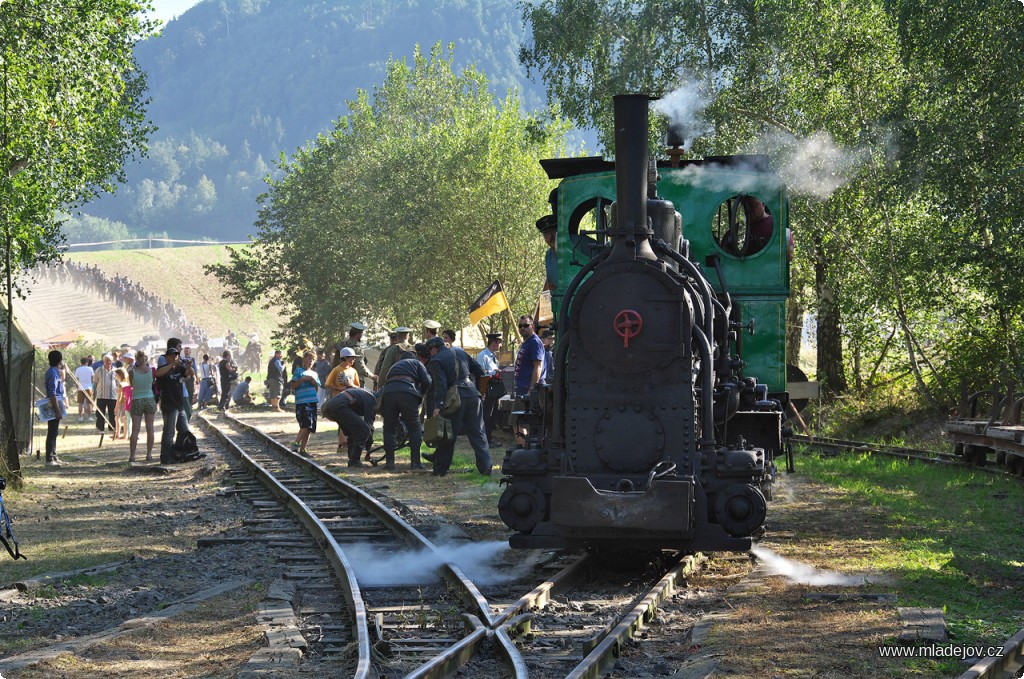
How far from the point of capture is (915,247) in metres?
21.2

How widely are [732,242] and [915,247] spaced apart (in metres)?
11.8

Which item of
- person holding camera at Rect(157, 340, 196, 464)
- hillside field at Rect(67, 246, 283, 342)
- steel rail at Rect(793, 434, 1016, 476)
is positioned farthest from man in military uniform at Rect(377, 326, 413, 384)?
hillside field at Rect(67, 246, 283, 342)

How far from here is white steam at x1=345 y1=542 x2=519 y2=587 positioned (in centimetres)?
883

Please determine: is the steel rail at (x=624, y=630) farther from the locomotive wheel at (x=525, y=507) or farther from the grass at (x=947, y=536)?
the grass at (x=947, y=536)

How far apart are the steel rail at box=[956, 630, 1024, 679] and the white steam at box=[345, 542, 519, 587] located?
→ 142 inches

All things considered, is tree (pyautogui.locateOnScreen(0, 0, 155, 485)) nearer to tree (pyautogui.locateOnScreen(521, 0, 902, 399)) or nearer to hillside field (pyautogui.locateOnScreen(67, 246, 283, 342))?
tree (pyautogui.locateOnScreen(521, 0, 902, 399))

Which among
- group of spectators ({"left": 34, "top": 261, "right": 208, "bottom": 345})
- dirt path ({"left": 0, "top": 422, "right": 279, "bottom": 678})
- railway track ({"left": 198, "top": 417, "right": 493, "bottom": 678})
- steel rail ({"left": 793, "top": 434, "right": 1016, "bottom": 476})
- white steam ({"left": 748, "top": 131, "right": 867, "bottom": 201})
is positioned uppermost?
group of spectators ({"left": 34, "top": 261, "right": 208, "bottom": 345})

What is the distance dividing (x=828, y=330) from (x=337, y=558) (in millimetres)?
20010

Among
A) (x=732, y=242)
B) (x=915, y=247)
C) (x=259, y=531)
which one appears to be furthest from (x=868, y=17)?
(x=259, y=531)

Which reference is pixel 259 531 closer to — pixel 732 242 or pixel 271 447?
pixel 732 242

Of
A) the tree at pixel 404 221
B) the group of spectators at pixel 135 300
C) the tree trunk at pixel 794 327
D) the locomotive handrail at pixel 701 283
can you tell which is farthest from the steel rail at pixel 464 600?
the group of spectators at pixel 135 300

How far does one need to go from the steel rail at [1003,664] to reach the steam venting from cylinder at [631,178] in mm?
3712

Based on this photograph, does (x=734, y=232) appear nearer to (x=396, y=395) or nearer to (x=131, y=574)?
(x=131, y=574)

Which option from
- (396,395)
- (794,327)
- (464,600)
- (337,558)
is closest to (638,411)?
(464,600)
